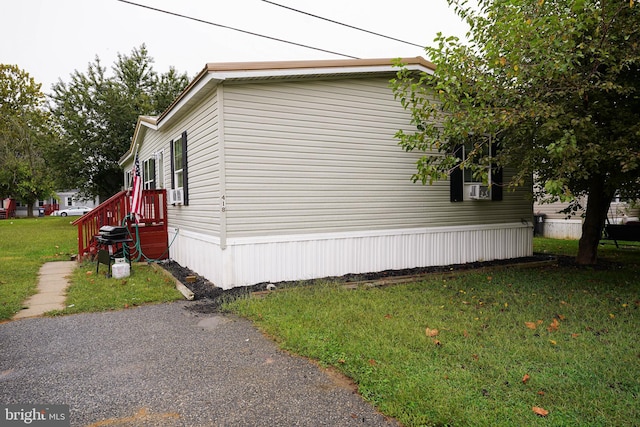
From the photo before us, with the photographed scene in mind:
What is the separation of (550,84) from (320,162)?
3574mm

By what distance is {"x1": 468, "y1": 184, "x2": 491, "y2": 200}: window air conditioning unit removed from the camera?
8543 mm

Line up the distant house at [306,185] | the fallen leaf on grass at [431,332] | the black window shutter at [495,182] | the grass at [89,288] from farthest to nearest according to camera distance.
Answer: the black window shutter at [495,182] → the distant house at [306,185] → the grass at [89,288] → the fallen leaf on grass at [431,332]

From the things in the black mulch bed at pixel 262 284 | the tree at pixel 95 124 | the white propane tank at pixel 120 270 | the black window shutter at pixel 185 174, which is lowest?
the black mulch bed at pixel 262 284

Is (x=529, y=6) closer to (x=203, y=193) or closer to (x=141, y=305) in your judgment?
(x=203, y=193)

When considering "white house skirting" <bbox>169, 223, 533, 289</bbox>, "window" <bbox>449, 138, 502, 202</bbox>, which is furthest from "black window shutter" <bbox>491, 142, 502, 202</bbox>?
"white house skirting" <bbox>169, 223, 533, 289</bbox>

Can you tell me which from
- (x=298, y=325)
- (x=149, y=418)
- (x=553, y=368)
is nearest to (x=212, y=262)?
(x=298, y=325)

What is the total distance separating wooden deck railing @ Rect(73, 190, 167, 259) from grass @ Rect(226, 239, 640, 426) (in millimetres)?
4940

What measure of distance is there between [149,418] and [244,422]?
2.10ft

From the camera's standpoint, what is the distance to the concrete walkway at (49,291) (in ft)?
17.8

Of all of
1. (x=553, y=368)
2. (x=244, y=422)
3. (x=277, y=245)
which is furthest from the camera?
(x=277, y=245)

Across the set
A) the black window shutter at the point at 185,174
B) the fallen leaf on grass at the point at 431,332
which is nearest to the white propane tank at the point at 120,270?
the black window shutter at the point at 185,174

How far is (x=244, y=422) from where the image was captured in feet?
8.73

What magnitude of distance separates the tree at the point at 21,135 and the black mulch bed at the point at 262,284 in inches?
1120

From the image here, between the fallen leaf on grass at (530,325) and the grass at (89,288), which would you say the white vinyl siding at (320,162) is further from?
the fallen leaf on grass at (530,325)
